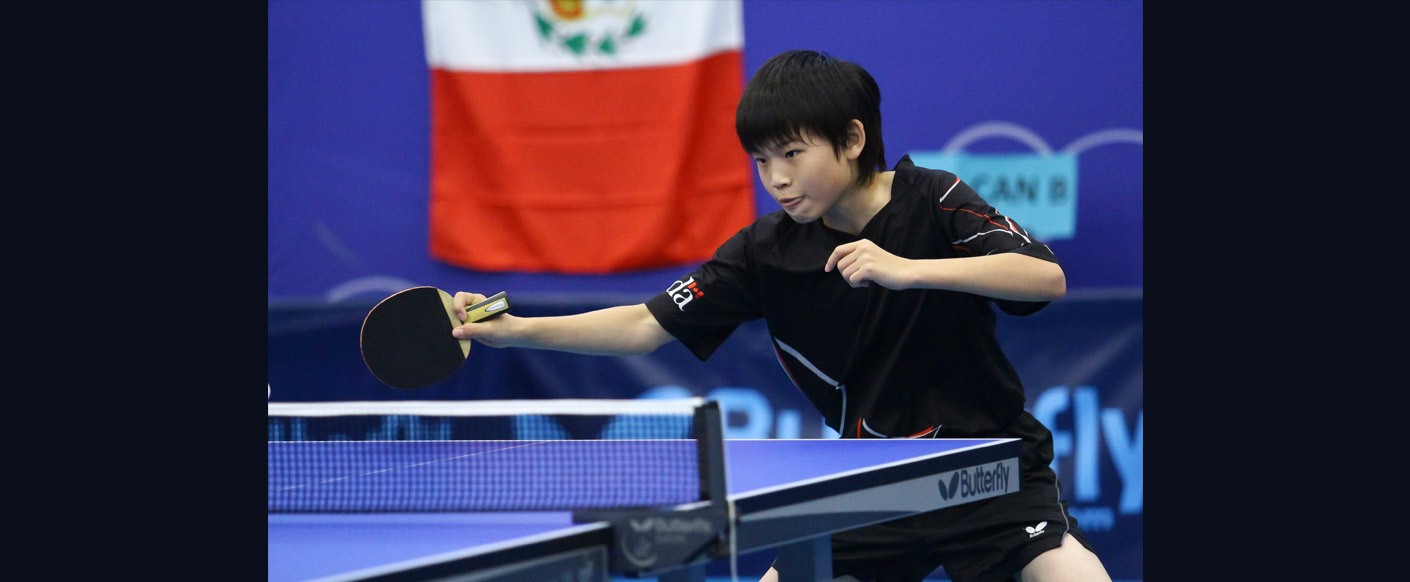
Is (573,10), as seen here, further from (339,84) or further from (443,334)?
(443,334)

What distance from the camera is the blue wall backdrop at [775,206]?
567cm

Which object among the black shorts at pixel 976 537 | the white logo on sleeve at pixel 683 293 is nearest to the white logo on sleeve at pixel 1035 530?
the black shorts at pixel 976 537

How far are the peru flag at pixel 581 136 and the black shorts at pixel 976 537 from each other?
3.00m

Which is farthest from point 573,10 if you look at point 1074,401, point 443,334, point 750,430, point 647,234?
point 443,334

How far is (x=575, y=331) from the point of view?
363cm

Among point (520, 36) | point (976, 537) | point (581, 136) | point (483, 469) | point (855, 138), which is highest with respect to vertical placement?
point (520, 36)

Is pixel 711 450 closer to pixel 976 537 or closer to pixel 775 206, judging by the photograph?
pixel 976 537

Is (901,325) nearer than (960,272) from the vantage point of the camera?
No

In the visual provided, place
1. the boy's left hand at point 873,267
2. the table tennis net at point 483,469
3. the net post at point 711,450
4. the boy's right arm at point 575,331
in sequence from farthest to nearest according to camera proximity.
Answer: the boy's right arm at point 575,331 → the boy's left hand at point 873,267 → the table tennis net at point 483,469 → the net post at point 711,450

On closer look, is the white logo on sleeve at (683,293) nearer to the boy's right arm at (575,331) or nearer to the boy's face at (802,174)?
the boy's right arm at (575,331)

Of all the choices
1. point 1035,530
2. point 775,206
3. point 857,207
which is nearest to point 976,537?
point 1035,530

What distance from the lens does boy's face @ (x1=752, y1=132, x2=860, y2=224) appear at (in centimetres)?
338

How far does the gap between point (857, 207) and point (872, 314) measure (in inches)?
10.9

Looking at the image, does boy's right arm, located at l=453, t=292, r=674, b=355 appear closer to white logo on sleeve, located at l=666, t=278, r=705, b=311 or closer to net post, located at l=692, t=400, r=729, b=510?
white logo on sleeve, located at l=666, t=278, r=705, b=311
